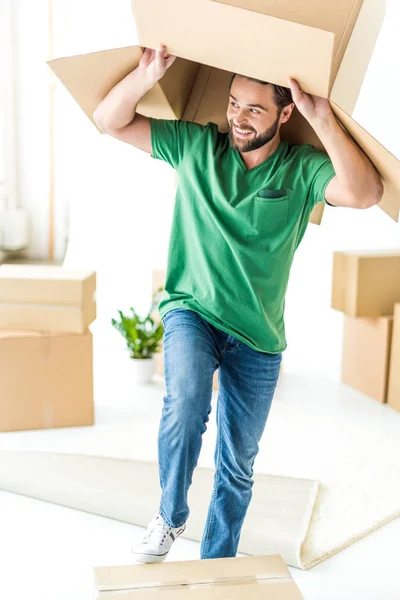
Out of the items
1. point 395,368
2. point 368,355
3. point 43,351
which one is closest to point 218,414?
point 43,351

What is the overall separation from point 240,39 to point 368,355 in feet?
7.13

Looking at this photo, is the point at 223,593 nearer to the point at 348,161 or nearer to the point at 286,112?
the point at 348,161

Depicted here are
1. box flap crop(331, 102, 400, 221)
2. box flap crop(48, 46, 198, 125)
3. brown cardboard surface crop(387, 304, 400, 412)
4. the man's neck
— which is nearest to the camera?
box flap crop(331, 102, 400, 221)

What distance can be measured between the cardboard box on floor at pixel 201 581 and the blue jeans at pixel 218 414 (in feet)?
0.34

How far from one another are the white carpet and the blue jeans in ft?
1.36

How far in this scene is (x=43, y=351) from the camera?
9.83 ft

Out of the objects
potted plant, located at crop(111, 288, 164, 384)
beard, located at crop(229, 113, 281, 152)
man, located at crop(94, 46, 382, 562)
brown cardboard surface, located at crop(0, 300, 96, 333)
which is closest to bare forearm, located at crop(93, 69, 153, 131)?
man, located at crop(94, 46, 382, 562)

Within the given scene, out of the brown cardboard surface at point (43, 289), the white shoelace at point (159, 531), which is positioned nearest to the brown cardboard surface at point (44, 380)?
the brown cardboard surface at point (43, 289)

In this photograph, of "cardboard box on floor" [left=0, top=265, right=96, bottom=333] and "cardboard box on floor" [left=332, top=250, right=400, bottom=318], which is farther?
"cardboard box on floor" [left=332, top=250, right=400, bottom=318]

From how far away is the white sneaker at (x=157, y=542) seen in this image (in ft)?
5.76

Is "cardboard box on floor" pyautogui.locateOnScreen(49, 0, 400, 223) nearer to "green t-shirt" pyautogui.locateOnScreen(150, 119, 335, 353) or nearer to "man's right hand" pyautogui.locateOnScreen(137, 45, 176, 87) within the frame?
"man's right hand" pyautogui.locateOnScreen(137, 45, 176, 87)

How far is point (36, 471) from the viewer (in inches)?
103

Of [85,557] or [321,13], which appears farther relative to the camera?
[85,557]

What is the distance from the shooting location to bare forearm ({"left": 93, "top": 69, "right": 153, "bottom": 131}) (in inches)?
69.7
